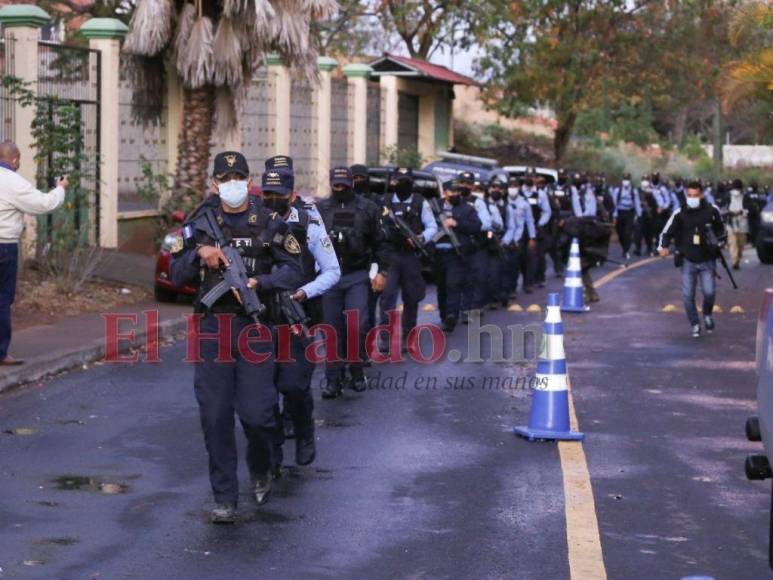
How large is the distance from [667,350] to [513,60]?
3057 cm

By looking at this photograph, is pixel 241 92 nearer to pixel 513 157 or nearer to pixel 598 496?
pixel 598 496

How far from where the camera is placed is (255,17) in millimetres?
21703

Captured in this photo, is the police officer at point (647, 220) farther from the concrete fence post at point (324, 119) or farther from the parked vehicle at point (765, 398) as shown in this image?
the parked vehicle at point (765, 398)

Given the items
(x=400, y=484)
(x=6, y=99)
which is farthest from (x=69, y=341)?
(x=400, y=484)

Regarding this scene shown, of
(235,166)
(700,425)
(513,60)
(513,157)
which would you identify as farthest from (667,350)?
(513,157)

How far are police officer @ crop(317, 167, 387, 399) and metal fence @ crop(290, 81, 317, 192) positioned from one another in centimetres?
1966

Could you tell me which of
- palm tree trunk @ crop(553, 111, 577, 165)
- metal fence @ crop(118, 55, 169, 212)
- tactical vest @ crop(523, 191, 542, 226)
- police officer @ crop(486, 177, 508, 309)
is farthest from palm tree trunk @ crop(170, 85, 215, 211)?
palm tree trunk @ crop(553, 111, 577, 165)

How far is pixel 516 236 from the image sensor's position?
21078mm

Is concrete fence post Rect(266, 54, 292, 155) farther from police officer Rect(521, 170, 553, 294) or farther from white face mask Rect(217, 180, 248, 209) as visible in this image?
white face mask Rect(217, 180, 248, 209)

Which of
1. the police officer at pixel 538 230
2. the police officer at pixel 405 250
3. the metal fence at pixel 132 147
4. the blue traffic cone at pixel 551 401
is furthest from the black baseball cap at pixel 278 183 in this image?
the metal fence at pixel 132 147

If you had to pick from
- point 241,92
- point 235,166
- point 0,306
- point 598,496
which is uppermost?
point 241,92

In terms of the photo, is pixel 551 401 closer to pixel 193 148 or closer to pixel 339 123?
pixel 193 148

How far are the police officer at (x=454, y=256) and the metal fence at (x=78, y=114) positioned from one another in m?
4.64

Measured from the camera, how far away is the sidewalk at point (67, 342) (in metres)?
12.7
